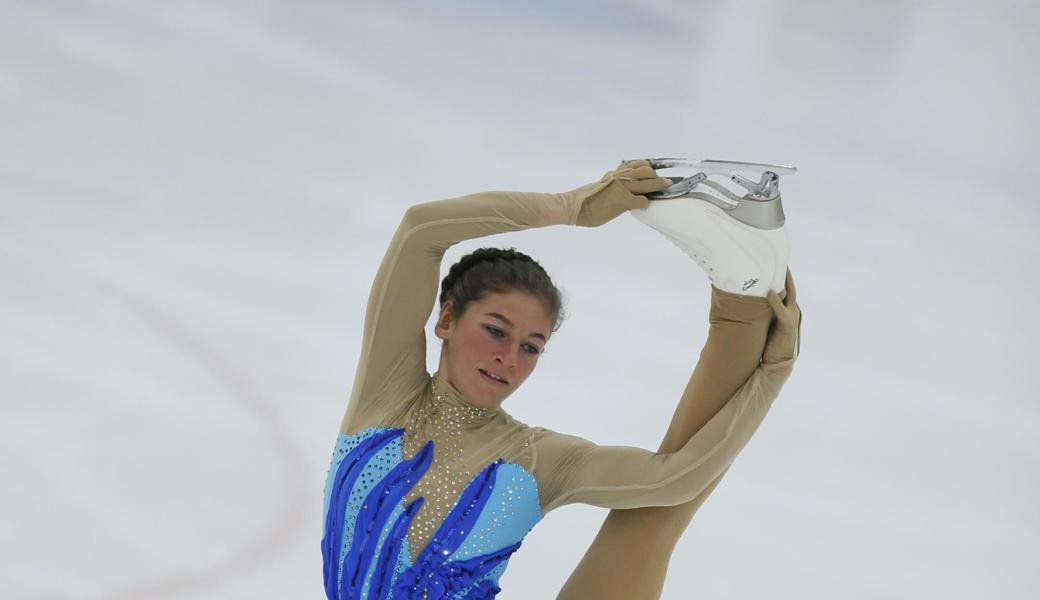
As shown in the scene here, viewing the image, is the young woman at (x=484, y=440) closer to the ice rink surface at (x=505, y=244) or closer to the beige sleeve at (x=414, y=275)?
the beige sleeve at (x=414, y=275)

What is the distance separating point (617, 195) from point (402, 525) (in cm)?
78

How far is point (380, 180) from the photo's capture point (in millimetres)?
4988

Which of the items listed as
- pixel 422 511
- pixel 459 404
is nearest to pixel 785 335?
pixel 459 404

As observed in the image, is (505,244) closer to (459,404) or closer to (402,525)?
(459,404)

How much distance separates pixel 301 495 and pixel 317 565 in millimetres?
265

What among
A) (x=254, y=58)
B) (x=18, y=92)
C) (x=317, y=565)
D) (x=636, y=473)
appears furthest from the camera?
(x=254, y=58)

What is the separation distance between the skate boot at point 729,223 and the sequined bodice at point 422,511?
58cm

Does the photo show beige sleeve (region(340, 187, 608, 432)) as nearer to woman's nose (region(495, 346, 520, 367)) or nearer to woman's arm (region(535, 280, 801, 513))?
woman's nose (region(495, 346, 520, 367))

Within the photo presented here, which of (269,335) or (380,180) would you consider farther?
(380,180)

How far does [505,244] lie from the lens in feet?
14.7

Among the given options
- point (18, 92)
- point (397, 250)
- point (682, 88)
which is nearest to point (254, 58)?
point (18, 92)

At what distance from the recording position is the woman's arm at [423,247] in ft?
8.30

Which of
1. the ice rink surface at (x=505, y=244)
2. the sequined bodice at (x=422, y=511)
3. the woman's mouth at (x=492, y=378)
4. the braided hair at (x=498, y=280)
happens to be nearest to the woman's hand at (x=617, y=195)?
the braided hair at (x=498, y=280)

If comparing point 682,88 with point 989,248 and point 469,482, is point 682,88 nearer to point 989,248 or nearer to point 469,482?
point 989,248
